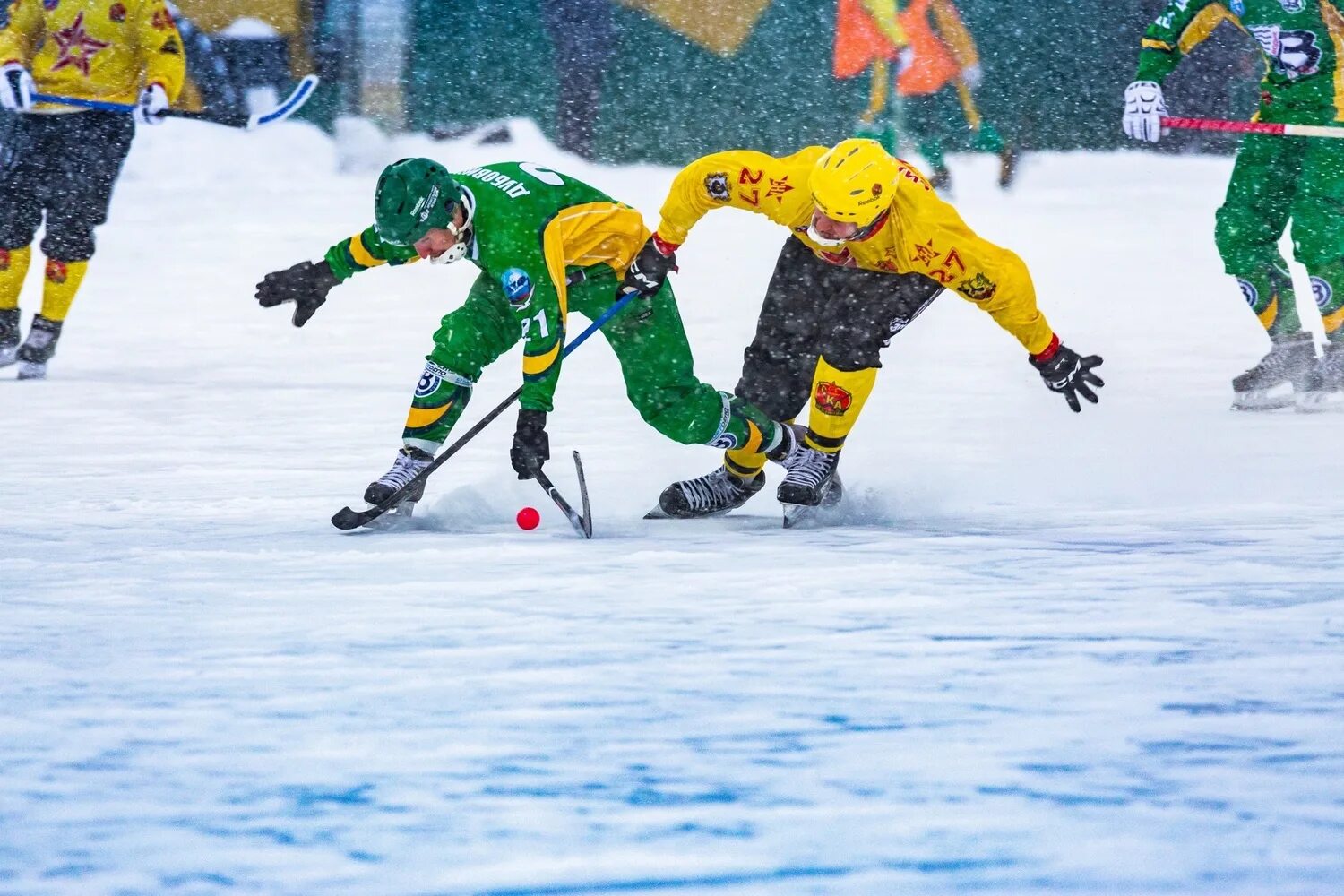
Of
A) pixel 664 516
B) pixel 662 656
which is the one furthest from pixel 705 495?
pixel 662 656

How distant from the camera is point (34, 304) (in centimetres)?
920

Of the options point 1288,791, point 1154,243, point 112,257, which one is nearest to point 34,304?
point 112,257

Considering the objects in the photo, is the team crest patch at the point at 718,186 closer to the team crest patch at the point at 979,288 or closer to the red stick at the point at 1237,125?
the team crest patch at the point at 979,288

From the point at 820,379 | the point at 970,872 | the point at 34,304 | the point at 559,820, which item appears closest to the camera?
the point at 970,872

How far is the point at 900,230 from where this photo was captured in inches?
193

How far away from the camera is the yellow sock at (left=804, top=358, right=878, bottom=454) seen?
5.10 m

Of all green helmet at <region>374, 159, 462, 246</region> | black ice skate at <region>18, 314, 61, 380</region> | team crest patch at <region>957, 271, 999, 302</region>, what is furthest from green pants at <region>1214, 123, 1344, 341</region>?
black ice skate at <region>18, 314, 61, 380</region>

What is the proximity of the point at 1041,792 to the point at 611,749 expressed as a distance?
0.65 metres

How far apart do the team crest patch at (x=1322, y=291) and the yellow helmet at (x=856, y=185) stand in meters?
2.83

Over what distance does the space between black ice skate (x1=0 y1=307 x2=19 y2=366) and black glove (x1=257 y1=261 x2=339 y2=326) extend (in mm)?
3022

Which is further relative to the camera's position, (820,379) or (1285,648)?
(820,379)

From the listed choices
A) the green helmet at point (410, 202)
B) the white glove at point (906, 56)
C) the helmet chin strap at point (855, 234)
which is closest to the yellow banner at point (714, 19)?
the white glove at point (906, 56)

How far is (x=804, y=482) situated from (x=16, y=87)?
397 cm

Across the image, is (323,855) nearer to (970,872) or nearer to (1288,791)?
(970,872)
